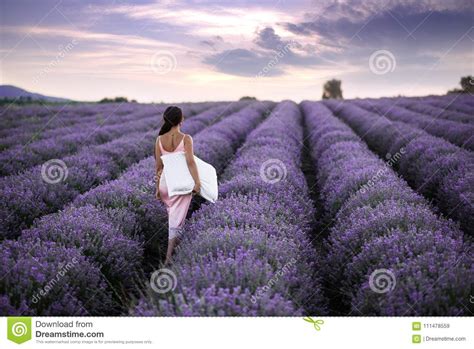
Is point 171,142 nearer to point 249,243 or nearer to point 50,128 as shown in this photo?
point 249,243

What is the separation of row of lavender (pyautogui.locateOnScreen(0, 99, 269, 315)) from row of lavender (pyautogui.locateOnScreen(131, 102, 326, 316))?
49cm

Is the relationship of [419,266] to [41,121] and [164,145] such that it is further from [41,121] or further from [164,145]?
[41,121]

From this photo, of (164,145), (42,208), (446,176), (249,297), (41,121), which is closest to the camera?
(249,297)

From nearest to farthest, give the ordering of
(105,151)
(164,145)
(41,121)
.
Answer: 1. (164,145)
2. (105,151)
3. (41,121)

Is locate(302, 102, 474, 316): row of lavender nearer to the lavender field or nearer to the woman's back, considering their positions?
the lavender field

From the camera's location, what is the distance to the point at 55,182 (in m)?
5.67

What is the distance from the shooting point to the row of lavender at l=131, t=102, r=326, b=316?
224cm

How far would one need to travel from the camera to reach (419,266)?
2.63m

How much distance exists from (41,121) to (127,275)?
11712 millimetres

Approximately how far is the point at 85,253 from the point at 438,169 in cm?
515

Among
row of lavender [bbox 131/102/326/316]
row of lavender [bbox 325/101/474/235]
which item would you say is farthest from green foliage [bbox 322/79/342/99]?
row of lavender [bbox 131/102/326/316]

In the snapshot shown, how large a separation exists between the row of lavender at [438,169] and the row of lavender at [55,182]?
5106mm
